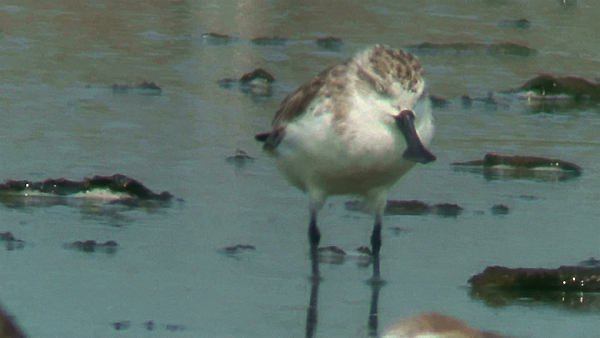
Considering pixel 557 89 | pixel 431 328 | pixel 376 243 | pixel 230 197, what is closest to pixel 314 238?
pixel 376 243

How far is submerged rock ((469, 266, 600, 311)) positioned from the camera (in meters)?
6.07

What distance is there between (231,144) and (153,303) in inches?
135

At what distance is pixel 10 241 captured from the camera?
21.3ft

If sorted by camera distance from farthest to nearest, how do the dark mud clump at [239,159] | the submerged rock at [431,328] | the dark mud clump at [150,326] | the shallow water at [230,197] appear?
the dark mud clump at [239,159] < the shallow water at [230,197] < the dark mud clump at [150,326] < the submerged rock at [431,328]

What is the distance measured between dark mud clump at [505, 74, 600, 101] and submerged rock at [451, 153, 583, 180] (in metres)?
2.77

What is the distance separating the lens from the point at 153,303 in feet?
18.6

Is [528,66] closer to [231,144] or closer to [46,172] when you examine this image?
[231,144]

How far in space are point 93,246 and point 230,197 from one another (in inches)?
49.1

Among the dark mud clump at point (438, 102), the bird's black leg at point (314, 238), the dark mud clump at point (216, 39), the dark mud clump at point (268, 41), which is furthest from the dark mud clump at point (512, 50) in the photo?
the bird's black leg at point (314, 238)

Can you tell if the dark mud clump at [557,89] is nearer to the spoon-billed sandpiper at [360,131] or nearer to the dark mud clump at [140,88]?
the dark mud clump at [140,88]

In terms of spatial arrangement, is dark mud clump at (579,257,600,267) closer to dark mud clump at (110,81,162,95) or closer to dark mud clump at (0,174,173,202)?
dark mud clump at (0,174,173,202)

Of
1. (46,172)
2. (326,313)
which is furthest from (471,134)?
(326,313)

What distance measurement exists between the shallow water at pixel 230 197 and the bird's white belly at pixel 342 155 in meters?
0.38

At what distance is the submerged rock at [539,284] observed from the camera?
6.07m
